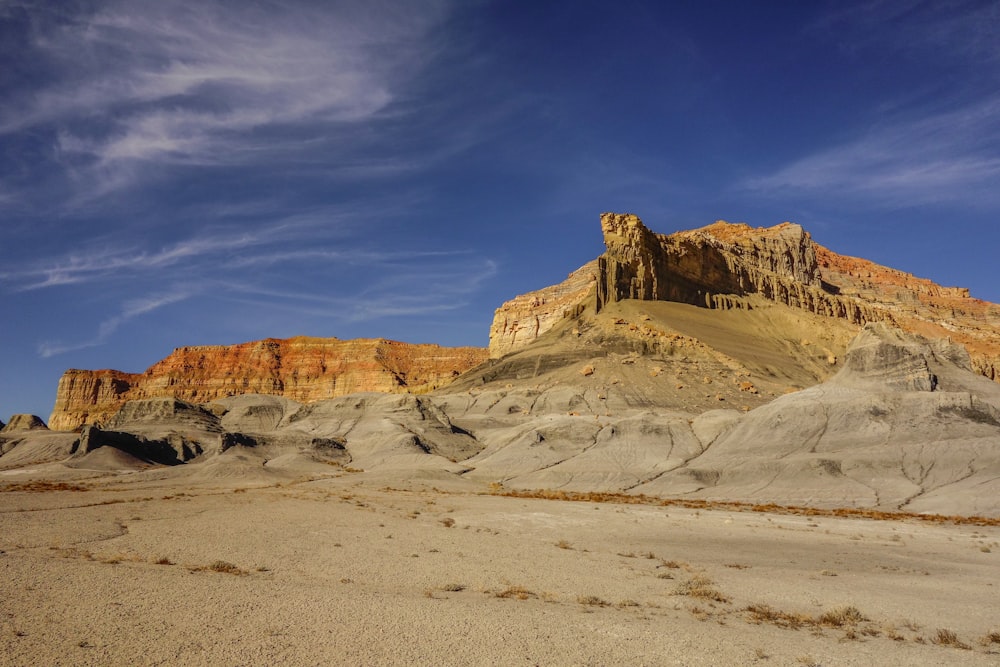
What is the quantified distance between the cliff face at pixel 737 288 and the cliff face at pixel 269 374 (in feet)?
77.8

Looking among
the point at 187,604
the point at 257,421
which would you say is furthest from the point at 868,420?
the point at 257,421

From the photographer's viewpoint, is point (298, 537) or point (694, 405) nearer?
point (298, 537)

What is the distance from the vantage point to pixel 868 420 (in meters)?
43.4

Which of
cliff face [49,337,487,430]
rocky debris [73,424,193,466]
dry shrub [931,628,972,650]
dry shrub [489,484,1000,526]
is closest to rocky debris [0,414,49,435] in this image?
rocky debris [73,424,193,466]

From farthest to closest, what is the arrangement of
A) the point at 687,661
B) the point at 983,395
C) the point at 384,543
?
the point at 983,395 < the point at 384,543 < the point at 687,661

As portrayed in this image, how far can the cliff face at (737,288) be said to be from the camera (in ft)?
343

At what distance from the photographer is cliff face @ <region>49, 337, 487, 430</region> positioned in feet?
512

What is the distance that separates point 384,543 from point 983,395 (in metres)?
47.6

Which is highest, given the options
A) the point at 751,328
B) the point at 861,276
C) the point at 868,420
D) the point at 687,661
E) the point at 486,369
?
the point at 861,276

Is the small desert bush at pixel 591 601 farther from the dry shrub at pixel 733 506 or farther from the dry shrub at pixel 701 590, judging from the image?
the dry shrub at pixel 733 506

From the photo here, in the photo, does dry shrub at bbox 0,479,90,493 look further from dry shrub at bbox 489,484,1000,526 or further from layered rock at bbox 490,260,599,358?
layered rock at bbox 490,260,599,358

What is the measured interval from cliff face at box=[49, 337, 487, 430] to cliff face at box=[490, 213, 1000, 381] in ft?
77.8

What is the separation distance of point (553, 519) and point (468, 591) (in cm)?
1485

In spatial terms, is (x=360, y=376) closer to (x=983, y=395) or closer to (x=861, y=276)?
(x=983, y=395)
